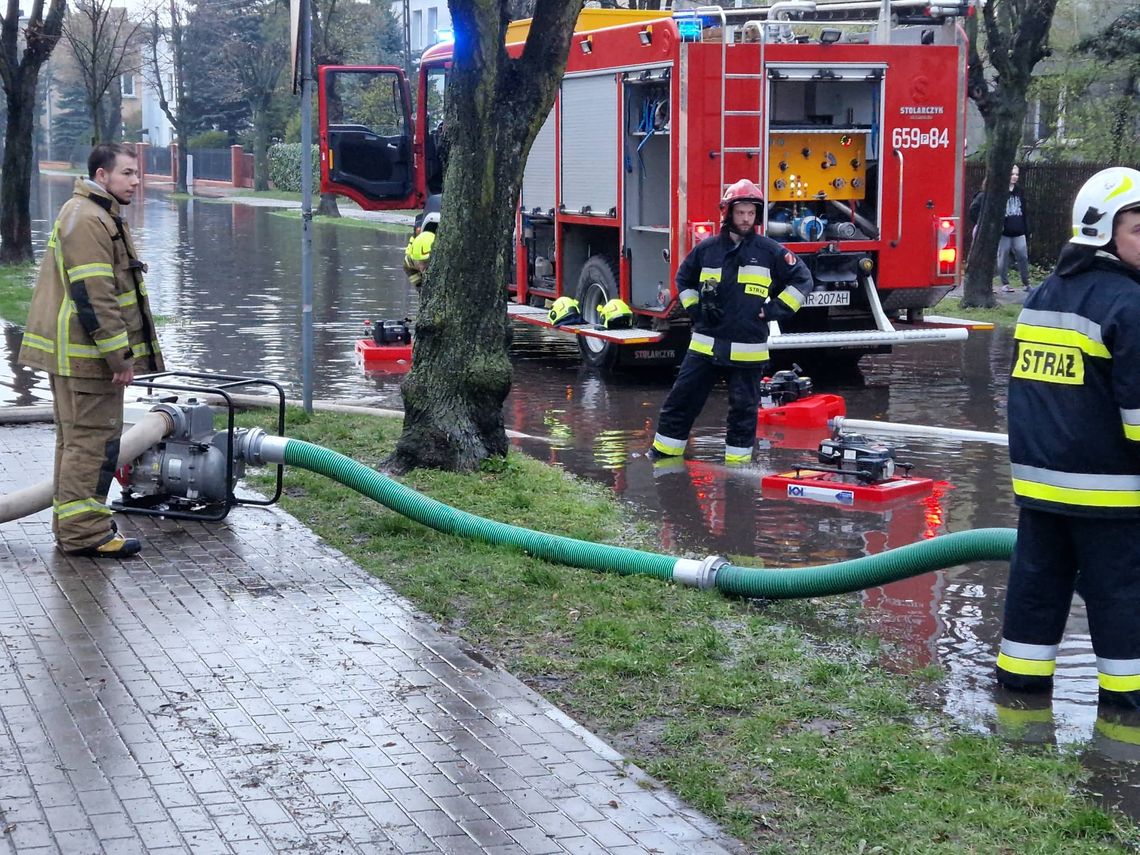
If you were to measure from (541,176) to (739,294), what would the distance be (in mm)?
5624

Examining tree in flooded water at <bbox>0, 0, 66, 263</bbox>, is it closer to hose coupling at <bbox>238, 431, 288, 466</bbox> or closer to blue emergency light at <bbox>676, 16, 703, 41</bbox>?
blue emergency light at <bbox>676, 16, 703, 41</bbox>

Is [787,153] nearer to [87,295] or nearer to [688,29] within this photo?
[688,29]

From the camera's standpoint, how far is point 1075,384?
4844 millimetres

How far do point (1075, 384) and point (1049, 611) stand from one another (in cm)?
81

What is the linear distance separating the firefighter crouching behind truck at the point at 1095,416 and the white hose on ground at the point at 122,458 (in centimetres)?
434

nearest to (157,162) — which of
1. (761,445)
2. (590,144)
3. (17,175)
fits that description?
(17,175)

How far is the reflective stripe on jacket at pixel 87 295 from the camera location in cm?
665

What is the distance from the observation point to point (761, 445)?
10117 mm

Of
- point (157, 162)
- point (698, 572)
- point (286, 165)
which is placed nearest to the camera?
point (698, 572)

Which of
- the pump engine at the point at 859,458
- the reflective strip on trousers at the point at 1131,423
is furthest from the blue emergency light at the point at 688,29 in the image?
the reflective strip on trousers at the point at 1131,423

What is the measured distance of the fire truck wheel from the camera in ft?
43.9

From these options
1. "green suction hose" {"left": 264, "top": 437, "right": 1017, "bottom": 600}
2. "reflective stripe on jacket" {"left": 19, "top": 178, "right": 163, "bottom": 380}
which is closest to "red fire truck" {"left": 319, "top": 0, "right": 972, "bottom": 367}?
"green suction hose" {"left": 264, "top": 437, "right": 1017, "bottom": 600}

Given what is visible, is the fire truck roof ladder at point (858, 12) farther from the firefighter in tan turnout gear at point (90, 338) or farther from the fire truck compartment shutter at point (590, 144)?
the firefighter in tan turnout gear at point (90, 338)

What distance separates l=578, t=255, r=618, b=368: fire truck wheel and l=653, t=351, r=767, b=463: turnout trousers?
3.74 m
